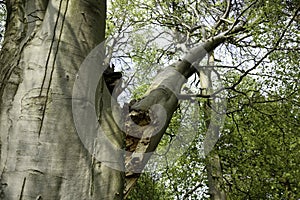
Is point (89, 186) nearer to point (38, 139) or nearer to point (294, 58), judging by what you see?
point (38, 139)

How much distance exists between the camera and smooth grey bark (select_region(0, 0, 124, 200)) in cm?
141

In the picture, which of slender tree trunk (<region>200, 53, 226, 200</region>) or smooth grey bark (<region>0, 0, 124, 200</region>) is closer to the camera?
smooth grey bark (<region>0, 0, 124, 200</region>)

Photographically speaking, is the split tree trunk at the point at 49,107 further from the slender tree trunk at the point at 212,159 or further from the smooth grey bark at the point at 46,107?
the slender tree trunk at the point at 212,159

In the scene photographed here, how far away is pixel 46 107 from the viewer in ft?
5.00

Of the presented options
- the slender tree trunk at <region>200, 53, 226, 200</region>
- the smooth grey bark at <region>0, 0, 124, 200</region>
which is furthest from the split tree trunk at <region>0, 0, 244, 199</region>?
the slender tree trunk at <region>200, 53, 226, 200</region>

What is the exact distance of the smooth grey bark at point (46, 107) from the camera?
1409 millimetres

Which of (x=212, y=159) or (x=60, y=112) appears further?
(x=212, y=159)

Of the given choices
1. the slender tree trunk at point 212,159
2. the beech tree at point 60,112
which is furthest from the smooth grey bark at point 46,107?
the slender tree trunk at point 212,159

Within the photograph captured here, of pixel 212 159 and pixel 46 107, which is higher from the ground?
pixel 212 159

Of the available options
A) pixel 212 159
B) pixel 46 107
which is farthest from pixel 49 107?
pixel 212 159

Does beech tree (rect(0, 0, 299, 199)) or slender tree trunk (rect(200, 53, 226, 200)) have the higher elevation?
slender tree trunk (rect(200, 53, 226, 200))

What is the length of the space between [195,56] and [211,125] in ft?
13.9

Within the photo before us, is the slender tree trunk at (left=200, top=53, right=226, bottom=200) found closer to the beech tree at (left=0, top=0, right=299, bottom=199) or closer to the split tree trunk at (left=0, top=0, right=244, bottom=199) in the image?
the beech tree at (left=0, top=0, right=299, bottom=199)

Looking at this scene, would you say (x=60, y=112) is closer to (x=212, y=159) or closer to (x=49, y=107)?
(x=49, y=107)
